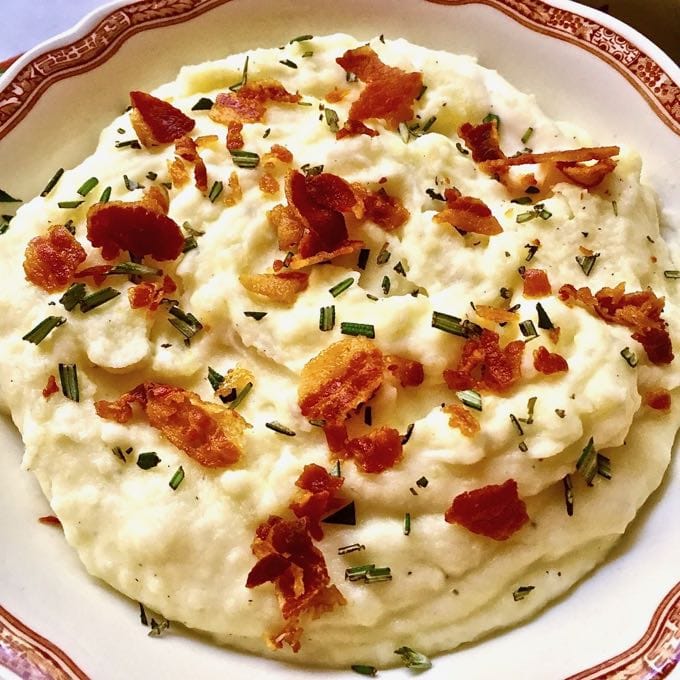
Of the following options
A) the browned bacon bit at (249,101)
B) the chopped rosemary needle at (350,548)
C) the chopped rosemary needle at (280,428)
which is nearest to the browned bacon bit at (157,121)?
the browned bacon bit at (249,101)

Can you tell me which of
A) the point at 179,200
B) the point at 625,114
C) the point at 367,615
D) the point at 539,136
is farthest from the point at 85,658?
the point at 625,114

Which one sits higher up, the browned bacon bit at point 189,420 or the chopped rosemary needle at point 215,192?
the chopped rosemary needle at point 215,192

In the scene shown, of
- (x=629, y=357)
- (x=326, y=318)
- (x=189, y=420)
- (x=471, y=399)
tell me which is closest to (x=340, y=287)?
(x=326, y=318)

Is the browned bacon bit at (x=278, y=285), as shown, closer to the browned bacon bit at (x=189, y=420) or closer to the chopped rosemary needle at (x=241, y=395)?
the chopped rosemary needle at (x=241, y=395)

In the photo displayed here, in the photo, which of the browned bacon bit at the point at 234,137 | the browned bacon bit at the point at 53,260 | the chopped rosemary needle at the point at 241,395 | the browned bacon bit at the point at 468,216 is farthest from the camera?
the browned bacon bit at the point at 234,137

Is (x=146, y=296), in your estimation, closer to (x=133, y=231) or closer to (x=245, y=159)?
(x=133, y=231)

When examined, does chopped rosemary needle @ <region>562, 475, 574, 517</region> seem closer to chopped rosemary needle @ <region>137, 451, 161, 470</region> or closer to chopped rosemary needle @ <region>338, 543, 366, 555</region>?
chopped rosemary needle @ <region>338, 543, 366, 555</region>

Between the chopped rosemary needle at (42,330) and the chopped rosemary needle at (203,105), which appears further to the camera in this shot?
the chopped rosemary needle at (203,105)
